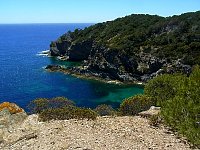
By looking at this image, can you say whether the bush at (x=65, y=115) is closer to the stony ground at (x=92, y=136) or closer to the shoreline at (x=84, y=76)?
the stony ground at (x=92, y=136)

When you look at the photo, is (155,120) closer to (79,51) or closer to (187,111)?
(187,111)

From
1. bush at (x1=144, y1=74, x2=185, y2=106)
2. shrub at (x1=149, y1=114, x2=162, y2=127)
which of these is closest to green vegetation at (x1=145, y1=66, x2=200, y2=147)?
shrub at (x1=149, y1=114, x2=162, y2=127)

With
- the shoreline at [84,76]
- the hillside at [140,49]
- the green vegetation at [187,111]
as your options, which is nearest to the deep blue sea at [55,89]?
the shoreline at [84,76]

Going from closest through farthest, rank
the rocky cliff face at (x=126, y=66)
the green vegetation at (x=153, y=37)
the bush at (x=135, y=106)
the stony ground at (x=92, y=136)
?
the stony ground at (x=92, y=136)
the bush at (x=135, y=106)
the rocky cliff face at (x=126, y=66)
the green vegetation at (x=153, y=37)

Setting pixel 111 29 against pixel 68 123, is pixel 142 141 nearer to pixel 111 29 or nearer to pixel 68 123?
pixel 68 123

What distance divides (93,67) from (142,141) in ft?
292

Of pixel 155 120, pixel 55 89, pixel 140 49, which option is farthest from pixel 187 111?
pixel 140 49

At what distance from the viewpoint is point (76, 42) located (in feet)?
428

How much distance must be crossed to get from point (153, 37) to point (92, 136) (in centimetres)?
9628

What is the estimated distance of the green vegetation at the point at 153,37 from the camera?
97375 mm

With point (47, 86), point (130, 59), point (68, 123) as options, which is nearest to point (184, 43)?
point (130, 59)

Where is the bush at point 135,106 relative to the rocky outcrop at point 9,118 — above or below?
below

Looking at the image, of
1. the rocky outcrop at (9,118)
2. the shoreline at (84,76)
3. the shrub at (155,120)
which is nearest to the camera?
the rocky outcrop at (9,118)

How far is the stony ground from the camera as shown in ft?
55.4
